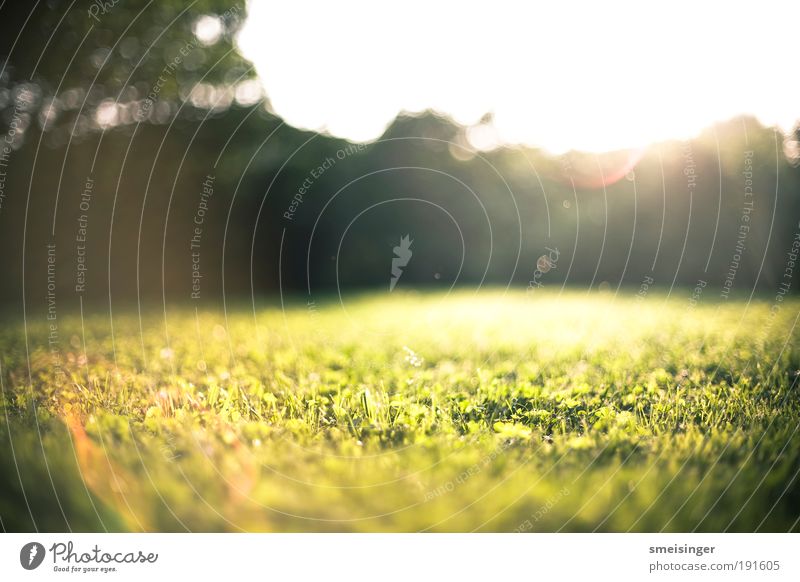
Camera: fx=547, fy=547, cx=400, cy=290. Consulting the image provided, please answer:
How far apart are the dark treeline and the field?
36.6 inches

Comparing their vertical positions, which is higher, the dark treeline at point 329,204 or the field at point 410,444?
the dark treeline at point 329,204

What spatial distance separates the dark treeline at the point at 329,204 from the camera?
400 cm

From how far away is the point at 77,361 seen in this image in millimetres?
3645

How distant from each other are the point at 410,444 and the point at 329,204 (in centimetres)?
324

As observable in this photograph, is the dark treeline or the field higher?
the dark treeline

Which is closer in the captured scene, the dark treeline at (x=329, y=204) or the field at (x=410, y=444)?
the field at (x=410, y=444)

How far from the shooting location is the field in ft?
9.05

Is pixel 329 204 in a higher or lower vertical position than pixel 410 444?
higher

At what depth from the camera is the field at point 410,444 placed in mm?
2758

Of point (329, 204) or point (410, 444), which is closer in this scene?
point (410, 444)

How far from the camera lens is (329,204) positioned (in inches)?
216

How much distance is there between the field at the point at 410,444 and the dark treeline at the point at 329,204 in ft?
3.05

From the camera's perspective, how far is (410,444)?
9.23ft
